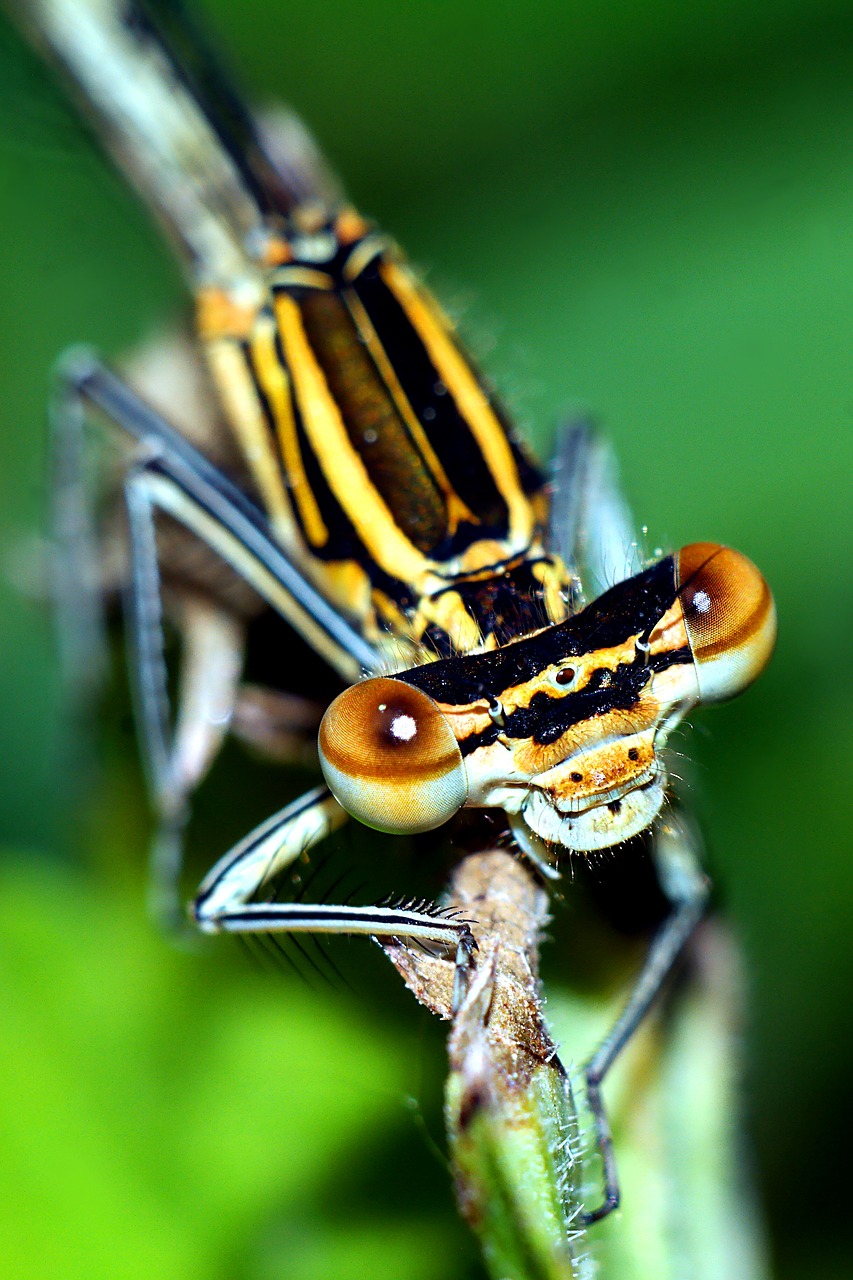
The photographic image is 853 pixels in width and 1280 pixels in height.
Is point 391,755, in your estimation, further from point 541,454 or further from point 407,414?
point 541,454

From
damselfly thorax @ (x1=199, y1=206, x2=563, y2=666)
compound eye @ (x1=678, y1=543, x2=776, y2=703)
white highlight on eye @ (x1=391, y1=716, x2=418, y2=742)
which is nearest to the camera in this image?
white highlight on eye @ (x1=391, y1=716, x2=418, y2=742)

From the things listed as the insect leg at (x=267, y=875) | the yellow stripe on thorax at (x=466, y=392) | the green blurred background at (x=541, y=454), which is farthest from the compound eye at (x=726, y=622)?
the insect leg at (x=267, y=875)

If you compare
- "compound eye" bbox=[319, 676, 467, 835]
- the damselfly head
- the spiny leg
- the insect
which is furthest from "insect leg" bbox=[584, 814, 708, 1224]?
the spiny leg

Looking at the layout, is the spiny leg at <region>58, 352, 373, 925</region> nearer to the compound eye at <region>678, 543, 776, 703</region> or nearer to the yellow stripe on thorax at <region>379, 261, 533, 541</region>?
the yellow stripe on thorax at <region>379, 261, 533, 541</region>

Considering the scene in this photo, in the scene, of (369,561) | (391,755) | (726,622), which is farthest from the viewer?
(369,561)

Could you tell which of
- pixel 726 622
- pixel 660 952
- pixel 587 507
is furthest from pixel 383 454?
pixel 660 952

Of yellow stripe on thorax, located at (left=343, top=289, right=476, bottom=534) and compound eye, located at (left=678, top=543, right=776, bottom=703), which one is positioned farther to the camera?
yellow stripe on thorax, located at (left=343, top=289, right=476, bottom=534)

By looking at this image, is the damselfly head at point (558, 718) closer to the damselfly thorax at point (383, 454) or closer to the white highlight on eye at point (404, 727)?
the white highlight on eye at point (404, 727)

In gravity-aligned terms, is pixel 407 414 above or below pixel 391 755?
above
